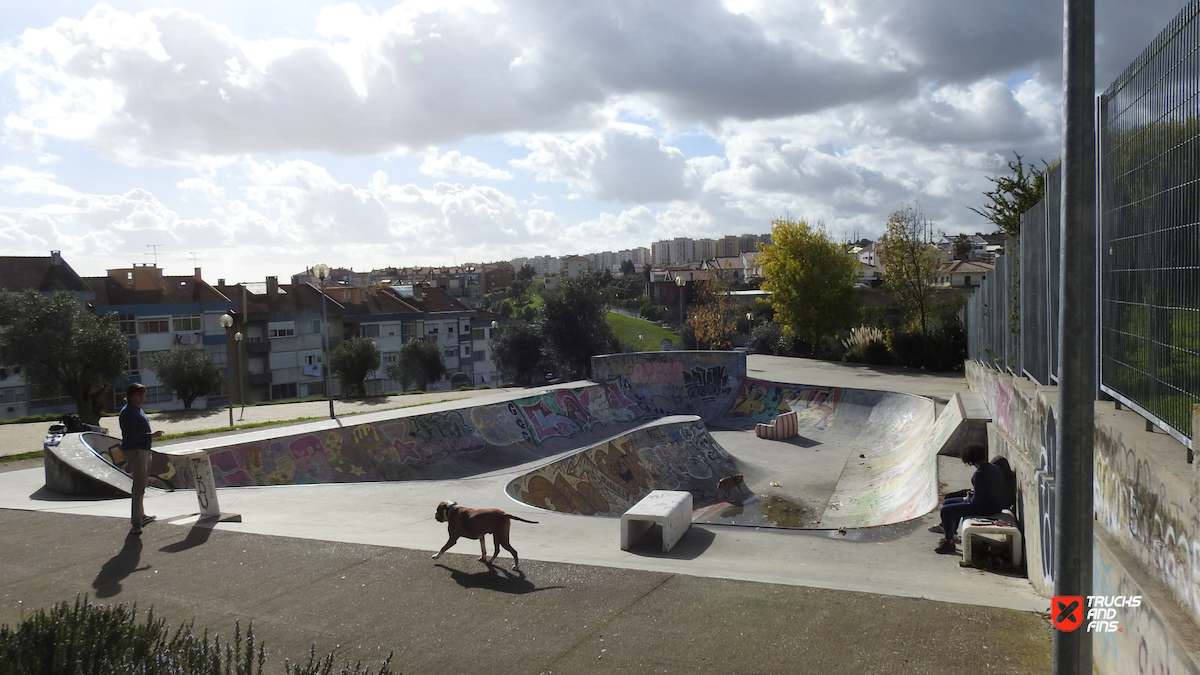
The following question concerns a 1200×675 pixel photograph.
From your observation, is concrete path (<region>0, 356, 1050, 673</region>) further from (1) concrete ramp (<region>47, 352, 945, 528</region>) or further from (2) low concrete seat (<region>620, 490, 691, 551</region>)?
(1) concrete ramp (<region>47, 352, 945, 528</region>)

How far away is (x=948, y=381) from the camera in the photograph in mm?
25391

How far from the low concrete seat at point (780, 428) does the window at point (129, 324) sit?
43.4 meters

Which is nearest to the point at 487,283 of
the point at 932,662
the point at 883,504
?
the point at 883,504

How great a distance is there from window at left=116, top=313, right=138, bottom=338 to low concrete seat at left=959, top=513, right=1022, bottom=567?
5289cm

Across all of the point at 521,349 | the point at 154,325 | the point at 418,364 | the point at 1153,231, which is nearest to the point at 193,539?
the point at 1153,231

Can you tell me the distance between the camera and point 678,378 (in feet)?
88.6

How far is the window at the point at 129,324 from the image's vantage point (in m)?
48.2

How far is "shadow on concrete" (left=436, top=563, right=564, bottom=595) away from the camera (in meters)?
6.09

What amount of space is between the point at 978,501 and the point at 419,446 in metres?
12.4

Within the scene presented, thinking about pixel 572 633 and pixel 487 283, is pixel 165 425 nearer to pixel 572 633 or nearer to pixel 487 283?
pixel 572 633

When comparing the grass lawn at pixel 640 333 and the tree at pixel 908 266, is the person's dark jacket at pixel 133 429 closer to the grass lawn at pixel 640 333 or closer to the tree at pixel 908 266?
the tree at pixel 908 266

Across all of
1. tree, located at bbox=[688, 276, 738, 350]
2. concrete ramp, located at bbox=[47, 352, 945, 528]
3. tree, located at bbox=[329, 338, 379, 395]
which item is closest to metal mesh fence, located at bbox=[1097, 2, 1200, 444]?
concrete ramp, located at bbox=[47, 352, 945, 528]

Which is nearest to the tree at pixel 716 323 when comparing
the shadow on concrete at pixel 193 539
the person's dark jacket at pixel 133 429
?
the shadow on concrete at pixel 193 539

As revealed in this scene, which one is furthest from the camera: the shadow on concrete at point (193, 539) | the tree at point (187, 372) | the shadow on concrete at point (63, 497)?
the tree at point (187, 372)
